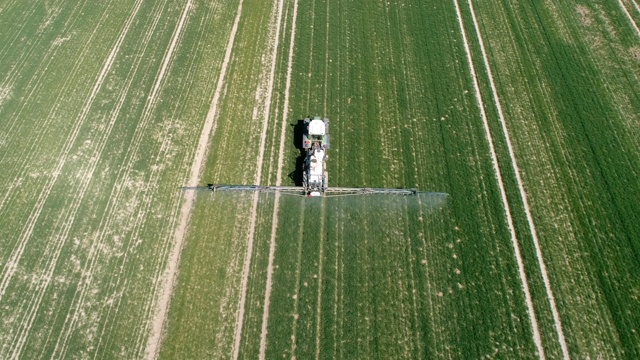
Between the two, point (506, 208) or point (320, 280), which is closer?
point (320, 280)

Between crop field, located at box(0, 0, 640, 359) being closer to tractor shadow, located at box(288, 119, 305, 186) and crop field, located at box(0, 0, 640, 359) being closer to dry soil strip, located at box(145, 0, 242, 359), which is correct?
dry soil strip, located at box(145, 0, 242, 359)

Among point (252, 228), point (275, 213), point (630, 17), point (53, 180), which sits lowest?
point (53, 180)

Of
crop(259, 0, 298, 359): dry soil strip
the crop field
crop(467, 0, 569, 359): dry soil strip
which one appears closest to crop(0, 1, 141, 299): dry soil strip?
the crop field

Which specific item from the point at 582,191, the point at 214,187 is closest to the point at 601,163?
the point at 582,191

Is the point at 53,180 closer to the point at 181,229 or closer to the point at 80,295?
the point at 80,295

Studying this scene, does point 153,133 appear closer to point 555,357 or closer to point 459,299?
point 459,299

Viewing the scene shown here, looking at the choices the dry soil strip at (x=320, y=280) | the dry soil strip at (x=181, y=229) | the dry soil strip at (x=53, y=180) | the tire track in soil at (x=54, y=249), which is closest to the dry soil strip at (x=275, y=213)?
the dry soil strip at (x=320, y=280)

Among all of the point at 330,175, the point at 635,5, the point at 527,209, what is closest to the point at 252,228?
the point at 330,175
